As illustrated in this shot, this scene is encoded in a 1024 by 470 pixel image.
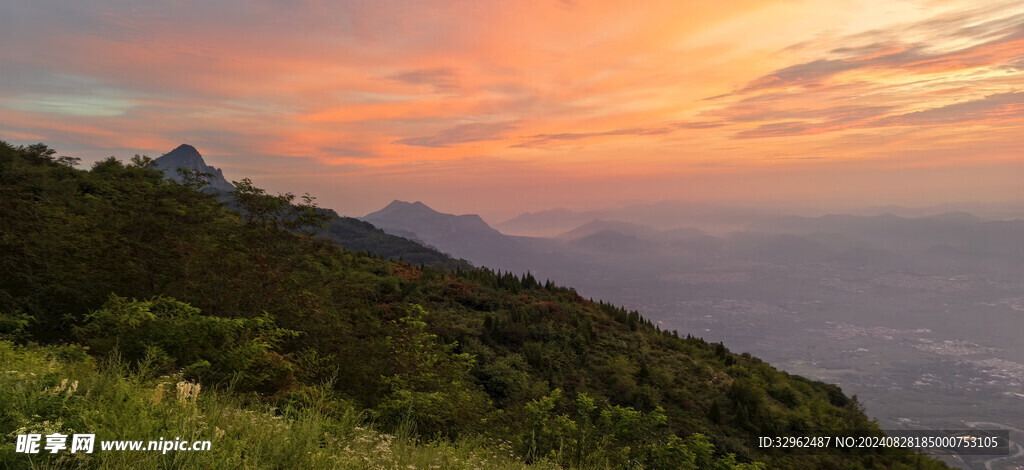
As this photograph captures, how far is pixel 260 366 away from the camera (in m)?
8.34

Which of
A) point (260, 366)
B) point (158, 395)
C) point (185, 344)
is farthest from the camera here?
point (260, 366)

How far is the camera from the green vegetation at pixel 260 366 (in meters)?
4.57

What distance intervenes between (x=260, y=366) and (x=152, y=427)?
4.70 meters

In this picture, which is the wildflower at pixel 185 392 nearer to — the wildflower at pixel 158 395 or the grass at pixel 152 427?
the grass at pixel 152 427

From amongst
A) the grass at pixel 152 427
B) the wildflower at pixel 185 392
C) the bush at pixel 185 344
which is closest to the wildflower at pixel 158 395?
the grass at pixel 152 427

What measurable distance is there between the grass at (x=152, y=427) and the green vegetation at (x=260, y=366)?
27 mm

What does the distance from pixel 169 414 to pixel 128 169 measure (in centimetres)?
2132

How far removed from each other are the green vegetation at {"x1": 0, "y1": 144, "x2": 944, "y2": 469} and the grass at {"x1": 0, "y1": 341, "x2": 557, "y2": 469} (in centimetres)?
3

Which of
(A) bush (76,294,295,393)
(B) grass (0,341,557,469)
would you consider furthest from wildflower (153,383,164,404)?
(A) bush (76,294,295,393)

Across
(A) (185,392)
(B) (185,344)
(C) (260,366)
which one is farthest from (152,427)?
(C) (260,366)

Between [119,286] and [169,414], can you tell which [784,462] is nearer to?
[169,414]

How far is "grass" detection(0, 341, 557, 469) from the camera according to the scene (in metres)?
3.62

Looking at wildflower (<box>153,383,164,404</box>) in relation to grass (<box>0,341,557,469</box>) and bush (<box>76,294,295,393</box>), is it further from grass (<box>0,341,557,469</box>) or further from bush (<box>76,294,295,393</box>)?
bush (<box>76,294,295,393</box>)

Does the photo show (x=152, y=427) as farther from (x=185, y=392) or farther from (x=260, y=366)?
(x=260, y=366)
